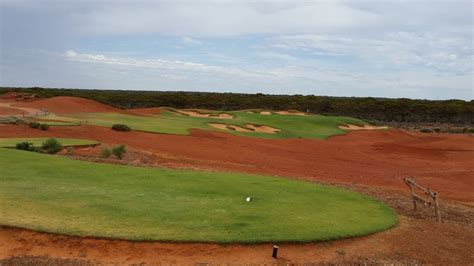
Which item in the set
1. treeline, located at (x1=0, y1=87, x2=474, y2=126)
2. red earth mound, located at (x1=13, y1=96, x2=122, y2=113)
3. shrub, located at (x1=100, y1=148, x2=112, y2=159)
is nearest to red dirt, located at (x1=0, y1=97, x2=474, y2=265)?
red earth mound, located at (x1=13, y1=96, x2=122, y2=113)

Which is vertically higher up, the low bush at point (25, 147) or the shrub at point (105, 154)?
the low bush at point (25, 147)

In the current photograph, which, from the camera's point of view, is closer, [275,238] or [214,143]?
[275,238]

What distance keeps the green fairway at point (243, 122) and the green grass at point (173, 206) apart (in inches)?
845

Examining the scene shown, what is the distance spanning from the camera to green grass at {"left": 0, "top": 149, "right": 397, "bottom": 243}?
10953 millimetres

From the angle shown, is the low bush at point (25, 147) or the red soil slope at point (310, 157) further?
the red soil slope at point (310, 157)

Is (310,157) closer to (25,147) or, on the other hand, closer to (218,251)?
(25,147)

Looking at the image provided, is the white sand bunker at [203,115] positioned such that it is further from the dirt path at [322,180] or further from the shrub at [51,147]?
the shrub at [51,147]

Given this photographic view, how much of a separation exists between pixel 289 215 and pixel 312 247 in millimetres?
1781

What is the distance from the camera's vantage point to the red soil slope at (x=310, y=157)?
81.8 ft

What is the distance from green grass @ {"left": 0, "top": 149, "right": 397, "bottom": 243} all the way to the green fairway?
70.4ft

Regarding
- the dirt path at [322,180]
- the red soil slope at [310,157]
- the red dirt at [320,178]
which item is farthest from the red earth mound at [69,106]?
the dirt path at [322,180]

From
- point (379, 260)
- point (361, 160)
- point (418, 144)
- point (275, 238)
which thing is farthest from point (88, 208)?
point (418, 144)

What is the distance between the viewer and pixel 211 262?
9898 mm

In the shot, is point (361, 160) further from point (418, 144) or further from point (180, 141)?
point (418, 144)
